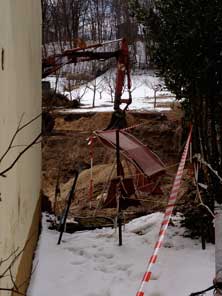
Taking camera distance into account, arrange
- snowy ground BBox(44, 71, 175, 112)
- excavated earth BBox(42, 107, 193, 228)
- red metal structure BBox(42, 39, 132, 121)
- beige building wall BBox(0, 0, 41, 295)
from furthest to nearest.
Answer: snowy ground BBox(44, 71, 175, 112) → excavated earth BBox(42, 107, 193, 228) → red metal structure BBox(42, 39, 132, 121) → beige building wall BBox(0, 0, 41, 295)

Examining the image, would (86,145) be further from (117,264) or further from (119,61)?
(117,264)

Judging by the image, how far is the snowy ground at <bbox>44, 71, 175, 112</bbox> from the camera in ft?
86.7

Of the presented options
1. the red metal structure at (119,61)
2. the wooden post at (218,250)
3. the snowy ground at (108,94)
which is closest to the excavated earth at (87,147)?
the snowy ground at (108,94)

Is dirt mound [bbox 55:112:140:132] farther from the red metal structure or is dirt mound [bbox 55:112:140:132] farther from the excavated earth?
the red metal structure

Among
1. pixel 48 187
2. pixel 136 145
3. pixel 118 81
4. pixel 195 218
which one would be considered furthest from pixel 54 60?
pixel 48 187

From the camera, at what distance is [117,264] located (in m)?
7.34

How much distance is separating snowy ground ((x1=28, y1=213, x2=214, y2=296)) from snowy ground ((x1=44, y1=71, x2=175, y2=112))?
54.0 ft

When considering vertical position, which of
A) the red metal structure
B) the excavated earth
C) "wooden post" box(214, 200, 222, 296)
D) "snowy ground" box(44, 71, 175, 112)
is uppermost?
the red metal structure

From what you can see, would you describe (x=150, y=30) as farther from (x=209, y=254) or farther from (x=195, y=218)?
(x=209, y=254)

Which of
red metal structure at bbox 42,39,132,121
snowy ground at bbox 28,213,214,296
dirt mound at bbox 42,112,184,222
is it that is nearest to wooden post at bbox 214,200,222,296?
snowy ground at bbox 28,213,214,296

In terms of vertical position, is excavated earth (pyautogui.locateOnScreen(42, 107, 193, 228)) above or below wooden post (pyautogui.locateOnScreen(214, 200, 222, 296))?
below

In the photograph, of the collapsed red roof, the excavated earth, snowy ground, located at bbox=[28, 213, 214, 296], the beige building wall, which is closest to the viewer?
the beige building wall

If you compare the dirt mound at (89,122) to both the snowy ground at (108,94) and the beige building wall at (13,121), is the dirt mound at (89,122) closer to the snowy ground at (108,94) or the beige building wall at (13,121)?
the snowy ground at (108,94)

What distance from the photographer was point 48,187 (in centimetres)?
1786
